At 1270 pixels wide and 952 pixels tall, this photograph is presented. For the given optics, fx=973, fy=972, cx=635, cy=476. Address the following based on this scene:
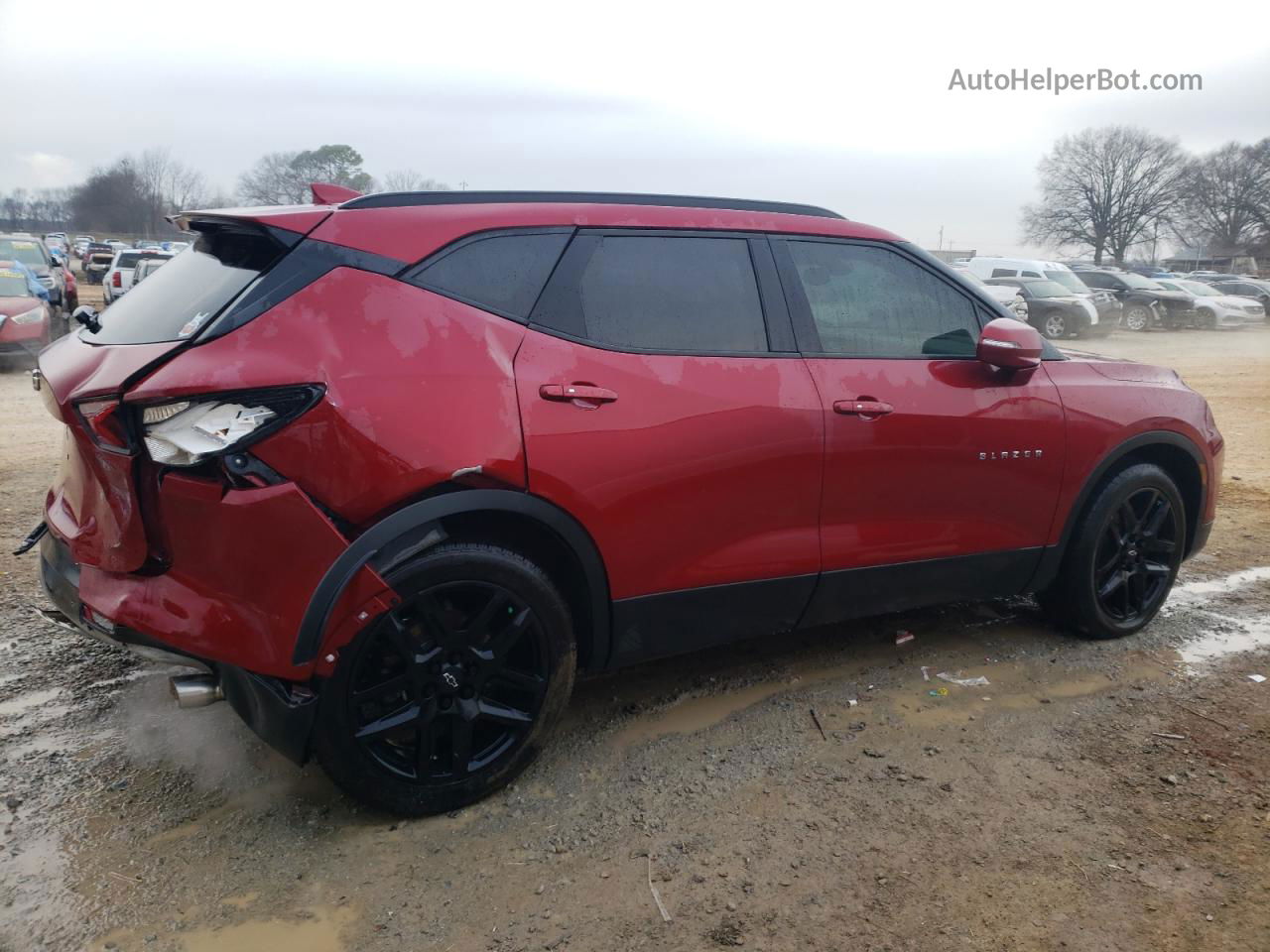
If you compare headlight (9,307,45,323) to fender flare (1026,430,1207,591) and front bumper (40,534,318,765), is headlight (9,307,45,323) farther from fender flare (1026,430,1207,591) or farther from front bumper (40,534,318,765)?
fender flare (1026,430,1207,591)

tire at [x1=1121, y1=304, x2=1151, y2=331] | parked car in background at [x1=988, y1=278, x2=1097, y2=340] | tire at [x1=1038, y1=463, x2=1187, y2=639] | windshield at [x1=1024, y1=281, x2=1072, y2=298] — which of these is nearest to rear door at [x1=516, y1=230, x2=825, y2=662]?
tire at [x1=1038, y1=463, x2=1187, y2=639]

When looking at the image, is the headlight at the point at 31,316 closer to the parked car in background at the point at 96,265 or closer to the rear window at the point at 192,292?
the rear window at the point at 192,292

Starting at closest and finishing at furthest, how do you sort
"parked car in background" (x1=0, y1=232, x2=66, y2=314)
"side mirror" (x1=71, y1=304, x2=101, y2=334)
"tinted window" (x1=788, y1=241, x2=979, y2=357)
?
1. "side mirror" (x1=71, y1=304, x2=101, y2=334)
2. "tinted window" (x1=788, y1=241, x2=979, y2=357)
3. "parked car in background" (x1=0, y1=232, x2=66, y2=314)

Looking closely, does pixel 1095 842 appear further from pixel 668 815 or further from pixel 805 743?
pixel 668 815

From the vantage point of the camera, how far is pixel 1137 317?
27.0 meters

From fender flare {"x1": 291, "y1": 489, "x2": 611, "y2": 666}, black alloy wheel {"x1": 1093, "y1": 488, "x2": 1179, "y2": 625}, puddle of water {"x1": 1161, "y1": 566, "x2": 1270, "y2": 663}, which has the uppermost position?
fender flare {"x1": 291, "y1": 489, "x2": 611, "y2": 666}

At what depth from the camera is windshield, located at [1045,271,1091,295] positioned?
2438 cm

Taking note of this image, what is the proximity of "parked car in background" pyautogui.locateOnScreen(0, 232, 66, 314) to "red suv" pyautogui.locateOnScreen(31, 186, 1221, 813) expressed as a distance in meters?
15.6

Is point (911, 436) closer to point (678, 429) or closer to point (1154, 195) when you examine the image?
point (678, 429)

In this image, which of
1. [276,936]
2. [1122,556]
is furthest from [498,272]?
[1122,556]

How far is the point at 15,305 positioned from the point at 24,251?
495cm

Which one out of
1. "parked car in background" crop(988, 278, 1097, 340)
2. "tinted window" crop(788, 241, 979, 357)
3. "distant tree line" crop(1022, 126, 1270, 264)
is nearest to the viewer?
"tinted window" crop(788, 241, 979, 357)

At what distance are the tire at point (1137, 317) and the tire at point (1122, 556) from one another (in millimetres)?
25586

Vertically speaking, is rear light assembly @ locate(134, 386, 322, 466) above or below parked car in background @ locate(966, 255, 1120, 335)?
below
